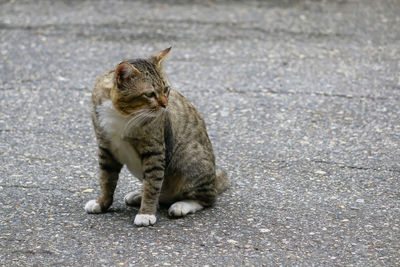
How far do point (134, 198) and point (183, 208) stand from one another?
402 mm

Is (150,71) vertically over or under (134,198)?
over

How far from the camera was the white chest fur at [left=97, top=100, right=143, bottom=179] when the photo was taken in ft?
13.0

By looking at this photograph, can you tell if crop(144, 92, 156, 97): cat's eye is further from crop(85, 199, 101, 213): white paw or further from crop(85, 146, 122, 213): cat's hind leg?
crop(85, 199, 101, 213): white paw

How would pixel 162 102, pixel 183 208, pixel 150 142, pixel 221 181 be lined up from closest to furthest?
pixel 162 102 < pixel 150 142 < pixel 183 208 < pixel 221 181

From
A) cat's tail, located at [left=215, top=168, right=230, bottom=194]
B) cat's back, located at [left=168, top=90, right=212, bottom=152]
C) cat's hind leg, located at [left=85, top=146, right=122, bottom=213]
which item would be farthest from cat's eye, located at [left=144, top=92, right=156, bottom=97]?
cat's tail, located at [left=215, top=168, right=230, bottom=194]

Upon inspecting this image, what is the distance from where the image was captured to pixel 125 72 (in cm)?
381

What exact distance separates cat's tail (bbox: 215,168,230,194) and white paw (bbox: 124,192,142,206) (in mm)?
590

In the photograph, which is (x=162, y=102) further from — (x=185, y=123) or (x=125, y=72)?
(x=185, y=123)

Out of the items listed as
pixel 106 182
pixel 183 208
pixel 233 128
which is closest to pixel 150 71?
pixel 106 182

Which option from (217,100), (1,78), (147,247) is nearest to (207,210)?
(147,247)

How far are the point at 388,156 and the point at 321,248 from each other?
1.74 metres

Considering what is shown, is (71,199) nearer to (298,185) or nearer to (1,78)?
(298,185)

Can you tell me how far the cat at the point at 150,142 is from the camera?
3.91 meters

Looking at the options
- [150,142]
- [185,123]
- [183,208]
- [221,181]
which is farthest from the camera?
[221,181]
